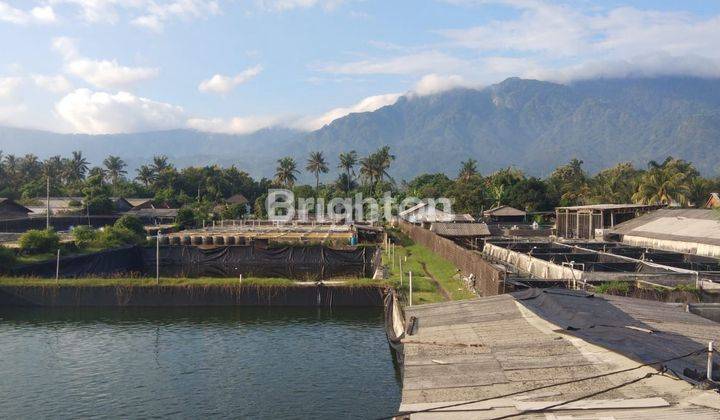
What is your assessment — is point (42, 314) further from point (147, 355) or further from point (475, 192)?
point (475, 192)

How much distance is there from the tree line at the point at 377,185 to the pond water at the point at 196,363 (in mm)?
47581

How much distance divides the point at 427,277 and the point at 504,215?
42892 millimetres

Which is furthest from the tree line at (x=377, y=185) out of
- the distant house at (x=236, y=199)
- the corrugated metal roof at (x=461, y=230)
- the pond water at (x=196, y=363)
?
the pond water at (x=196, y=363)

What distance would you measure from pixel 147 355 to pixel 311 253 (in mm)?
27219

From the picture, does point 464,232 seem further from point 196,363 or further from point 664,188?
point 196,363

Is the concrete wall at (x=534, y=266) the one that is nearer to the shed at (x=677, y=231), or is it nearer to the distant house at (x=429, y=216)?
the shed at (x=677, y=231)

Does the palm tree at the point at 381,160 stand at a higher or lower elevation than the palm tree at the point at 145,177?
higher

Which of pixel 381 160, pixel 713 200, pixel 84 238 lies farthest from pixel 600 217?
pixel 381 160

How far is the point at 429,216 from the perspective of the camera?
7000cm

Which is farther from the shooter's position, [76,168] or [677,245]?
[76,168]

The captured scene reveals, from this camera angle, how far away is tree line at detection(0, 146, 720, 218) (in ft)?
211

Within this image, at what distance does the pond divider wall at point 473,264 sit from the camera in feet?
67.2

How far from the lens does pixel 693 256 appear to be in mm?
31719

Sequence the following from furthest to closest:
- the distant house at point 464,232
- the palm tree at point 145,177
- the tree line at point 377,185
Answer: the palm tree at point 145,177
the tree line at point 377,185
the distant house at point 464,232
